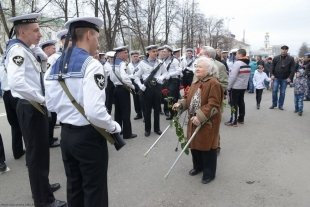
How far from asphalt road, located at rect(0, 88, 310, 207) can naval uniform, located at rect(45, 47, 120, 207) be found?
125 cm

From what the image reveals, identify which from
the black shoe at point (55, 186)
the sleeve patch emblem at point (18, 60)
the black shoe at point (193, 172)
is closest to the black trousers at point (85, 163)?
the sleeve patch emblem at point (18, 60)

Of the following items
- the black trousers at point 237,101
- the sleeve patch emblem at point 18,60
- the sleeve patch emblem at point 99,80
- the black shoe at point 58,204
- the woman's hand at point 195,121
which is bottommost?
the black shoe at point 58,204

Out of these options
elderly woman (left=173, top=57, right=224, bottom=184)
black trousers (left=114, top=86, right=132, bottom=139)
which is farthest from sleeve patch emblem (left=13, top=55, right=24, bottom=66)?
black trousers (left=114, top=86, right=132, bottom=139)

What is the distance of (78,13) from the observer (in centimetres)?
1988

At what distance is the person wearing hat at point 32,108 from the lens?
3.59 meters

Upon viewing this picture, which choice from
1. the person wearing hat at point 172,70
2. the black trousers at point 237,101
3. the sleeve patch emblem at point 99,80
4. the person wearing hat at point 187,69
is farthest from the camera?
the person wearing hat at point 187,69

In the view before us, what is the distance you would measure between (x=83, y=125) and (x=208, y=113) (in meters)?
2.16

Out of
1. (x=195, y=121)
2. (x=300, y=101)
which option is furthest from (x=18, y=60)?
(x=300, y=101)

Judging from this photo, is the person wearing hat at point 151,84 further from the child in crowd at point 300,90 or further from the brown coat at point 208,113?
the child in crowd at point 300,90

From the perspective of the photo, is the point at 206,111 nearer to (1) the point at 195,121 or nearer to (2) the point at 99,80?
(1) the point at 195,121

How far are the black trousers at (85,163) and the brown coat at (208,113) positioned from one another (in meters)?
1.95

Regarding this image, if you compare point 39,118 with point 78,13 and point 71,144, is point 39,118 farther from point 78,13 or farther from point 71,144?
point 78,13

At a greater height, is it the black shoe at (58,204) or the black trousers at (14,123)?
the black trousers at (14,123)

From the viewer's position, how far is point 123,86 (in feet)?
23.6
